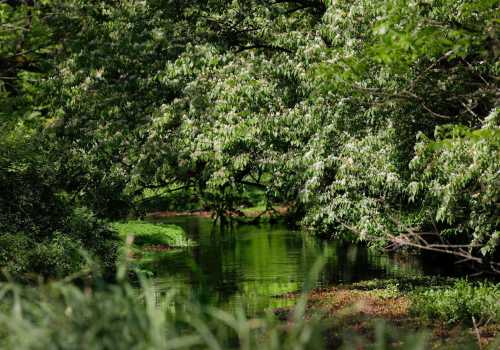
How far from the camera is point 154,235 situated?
1415 inches

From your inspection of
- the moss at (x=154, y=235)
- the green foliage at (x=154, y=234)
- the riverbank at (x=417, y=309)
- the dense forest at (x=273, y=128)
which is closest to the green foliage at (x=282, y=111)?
the dense forest at (x=273, y=128)

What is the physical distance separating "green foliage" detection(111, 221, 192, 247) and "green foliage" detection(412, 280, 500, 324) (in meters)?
18.8

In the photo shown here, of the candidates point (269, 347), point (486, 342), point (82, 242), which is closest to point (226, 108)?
point (82, 242)

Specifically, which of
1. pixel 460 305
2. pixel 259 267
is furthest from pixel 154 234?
pixel 460 305

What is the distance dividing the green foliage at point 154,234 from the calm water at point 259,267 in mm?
1095

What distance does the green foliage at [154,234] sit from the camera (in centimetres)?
3502

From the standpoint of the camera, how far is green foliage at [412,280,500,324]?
14984 millimetres

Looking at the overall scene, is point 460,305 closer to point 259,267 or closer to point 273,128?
point 273,128

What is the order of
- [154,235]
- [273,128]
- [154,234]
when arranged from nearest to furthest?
[273,128]
[154,235]
[154,234]

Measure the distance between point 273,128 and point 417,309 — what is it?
5.99 metres

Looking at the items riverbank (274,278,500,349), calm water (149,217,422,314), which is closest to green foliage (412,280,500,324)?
riverbank (274,278,500,349)

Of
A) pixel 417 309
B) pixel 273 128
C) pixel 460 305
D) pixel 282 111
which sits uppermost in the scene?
pixel 282 111

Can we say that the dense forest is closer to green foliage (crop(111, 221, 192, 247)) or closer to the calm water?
the calm water

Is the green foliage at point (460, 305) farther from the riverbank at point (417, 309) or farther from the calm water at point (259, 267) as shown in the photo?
the calm water at point (259, 267)
